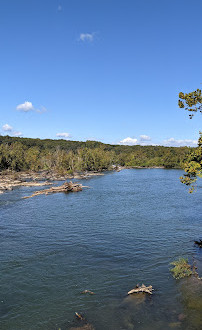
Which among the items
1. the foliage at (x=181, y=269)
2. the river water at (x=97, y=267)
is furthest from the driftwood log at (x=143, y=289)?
the foliage at (x=181, y=269)

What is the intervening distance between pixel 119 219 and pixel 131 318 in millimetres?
25978

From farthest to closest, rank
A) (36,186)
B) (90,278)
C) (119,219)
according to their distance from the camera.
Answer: (36,186), (119,219), (90,278)

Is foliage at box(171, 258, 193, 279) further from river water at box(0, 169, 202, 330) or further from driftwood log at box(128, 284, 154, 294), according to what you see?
driftwood log at box(128, 284, 154, 294)

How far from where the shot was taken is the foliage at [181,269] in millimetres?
22245

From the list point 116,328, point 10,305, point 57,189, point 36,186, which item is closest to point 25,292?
point 10,305

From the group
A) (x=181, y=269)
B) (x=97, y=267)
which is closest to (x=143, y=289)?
(x=181, y=269)

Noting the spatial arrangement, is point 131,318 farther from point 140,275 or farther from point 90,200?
point 90,200

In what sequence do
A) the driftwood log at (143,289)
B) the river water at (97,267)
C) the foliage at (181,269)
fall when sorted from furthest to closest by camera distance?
the foliage at (181,269) → the driftwood log at (143,289) → the river water at (97,267)

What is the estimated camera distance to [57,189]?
2884 inches

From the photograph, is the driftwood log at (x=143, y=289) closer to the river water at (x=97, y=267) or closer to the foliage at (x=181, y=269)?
Answer: the river water at (x=97, y=267)

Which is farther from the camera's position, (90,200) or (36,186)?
(36,186)

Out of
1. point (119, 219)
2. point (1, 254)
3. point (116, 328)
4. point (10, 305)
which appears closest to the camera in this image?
point (116, 328)

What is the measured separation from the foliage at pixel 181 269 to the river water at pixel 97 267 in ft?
2.18

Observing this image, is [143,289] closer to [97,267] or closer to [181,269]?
[181,269]
